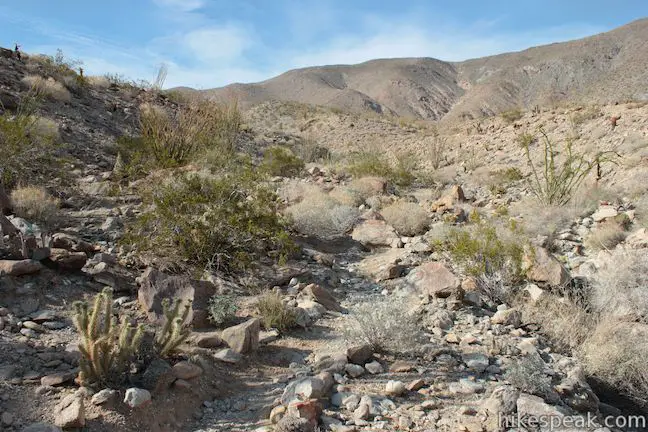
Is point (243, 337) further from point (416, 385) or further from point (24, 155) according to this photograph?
point (24, 155)

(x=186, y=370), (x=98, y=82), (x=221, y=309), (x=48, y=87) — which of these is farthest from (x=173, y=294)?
(x=98, y=82)

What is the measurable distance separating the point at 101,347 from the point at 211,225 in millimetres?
2620

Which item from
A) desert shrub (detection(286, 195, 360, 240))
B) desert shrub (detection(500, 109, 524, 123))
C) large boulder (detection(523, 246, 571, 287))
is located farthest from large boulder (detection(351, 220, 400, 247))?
desert shrub (detection(500, 109, 524, 123))

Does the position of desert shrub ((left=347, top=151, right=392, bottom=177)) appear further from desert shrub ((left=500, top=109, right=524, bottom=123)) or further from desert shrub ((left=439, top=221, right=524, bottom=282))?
desert shrub ((left=439, top=221, right=524, bottom=282))

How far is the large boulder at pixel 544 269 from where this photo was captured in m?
5.11

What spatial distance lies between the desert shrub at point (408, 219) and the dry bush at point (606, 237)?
2.35m

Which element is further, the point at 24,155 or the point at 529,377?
the point at 24,155

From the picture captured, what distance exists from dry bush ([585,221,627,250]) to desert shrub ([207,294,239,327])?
184 inches

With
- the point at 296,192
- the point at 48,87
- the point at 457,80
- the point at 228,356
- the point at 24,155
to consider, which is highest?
the point at 457,80

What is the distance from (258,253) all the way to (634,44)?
2820 inches

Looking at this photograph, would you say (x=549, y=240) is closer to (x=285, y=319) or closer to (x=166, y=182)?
(x=285, y=319)

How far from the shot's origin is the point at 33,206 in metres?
6.01

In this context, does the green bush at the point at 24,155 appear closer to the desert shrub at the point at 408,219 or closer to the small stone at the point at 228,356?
the small stone at the point at 228,356

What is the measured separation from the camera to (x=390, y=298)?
17.0 ft
